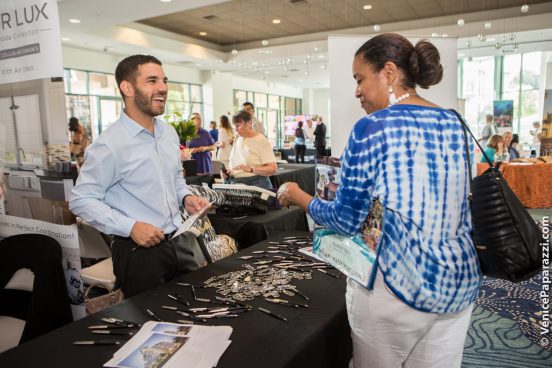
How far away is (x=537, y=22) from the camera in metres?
9.67

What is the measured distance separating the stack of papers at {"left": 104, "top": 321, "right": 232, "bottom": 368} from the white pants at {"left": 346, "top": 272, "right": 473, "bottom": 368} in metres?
0.39

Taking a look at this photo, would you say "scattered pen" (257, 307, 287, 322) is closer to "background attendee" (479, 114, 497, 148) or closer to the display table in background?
the display table in background

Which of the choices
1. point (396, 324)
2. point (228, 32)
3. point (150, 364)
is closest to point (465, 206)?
point (396, 324)

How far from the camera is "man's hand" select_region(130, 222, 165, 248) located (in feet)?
5.34

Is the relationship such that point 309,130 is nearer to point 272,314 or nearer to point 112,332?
point 272,314

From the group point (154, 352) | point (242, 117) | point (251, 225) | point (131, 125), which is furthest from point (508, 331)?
point (242, 117)

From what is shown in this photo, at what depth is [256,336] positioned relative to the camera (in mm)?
1207

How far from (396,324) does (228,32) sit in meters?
12.2

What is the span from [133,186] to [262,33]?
37.9 feet

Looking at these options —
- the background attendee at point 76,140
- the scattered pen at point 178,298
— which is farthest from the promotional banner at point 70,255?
the background attendee at point 76,140

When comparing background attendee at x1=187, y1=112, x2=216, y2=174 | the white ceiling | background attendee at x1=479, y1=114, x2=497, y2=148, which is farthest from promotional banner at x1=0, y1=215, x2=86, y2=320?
background attendee at x1=479, y1=114, x2=497, y2=148

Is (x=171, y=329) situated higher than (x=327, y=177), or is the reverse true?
(x=327, y=177)

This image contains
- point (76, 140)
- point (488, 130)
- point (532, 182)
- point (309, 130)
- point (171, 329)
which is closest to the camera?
point (171, 329)

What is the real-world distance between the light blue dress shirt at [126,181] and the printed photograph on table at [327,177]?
766 millimetres
